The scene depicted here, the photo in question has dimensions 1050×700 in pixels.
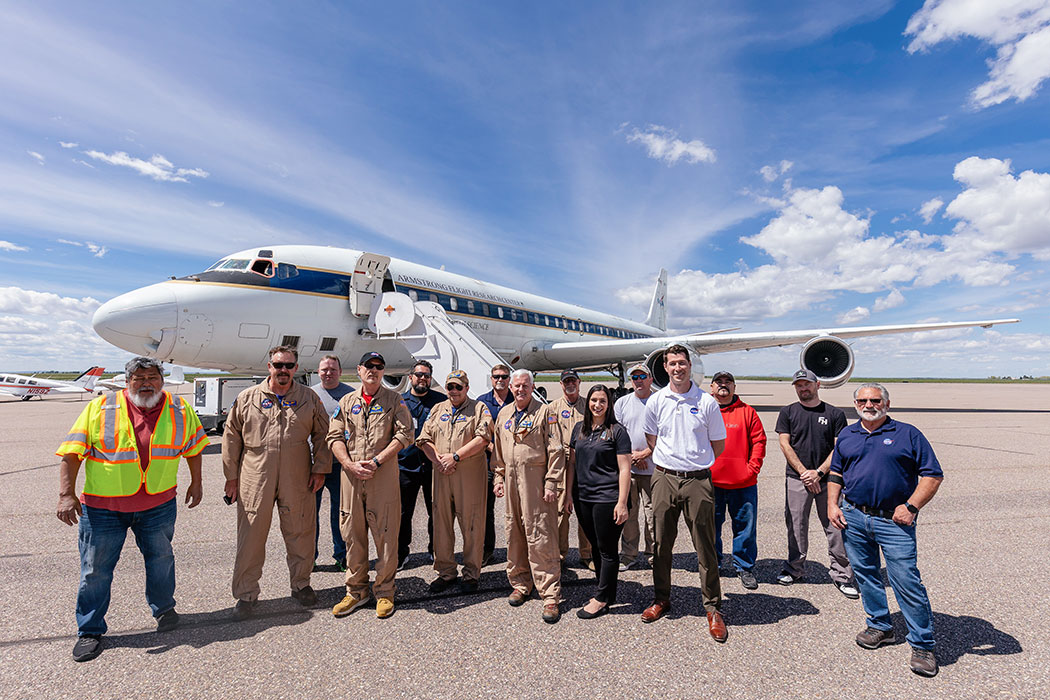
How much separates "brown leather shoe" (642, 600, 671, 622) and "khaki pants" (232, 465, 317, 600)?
2588 mm

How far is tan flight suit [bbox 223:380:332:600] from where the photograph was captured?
374cm

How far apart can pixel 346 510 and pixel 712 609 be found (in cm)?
282

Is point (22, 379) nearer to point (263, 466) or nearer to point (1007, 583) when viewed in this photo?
Result: point (263, 466)

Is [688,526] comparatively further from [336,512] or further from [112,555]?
[112,555]

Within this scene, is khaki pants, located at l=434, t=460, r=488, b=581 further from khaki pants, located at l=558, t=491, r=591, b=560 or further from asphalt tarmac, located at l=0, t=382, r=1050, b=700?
khaki pants, located at l=558, t=491, r=591, b=560

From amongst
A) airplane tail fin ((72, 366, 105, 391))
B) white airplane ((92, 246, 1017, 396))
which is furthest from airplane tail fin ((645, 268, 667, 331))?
airplane tail fin ((72, 366, 105, 391))

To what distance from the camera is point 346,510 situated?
3.88m

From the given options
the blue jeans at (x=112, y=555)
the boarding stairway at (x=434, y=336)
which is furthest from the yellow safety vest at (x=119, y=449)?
the boarding stairway at (x=434, y=336)

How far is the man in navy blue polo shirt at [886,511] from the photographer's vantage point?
2951 mm

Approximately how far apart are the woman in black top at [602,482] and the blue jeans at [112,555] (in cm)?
296

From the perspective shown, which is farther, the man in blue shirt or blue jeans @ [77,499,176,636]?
the man in blue shirt

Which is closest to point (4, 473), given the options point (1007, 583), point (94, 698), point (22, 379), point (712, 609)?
point (94, 698)

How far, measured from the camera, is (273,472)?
380 cm

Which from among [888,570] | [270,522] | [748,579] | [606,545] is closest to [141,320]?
[270,522]
